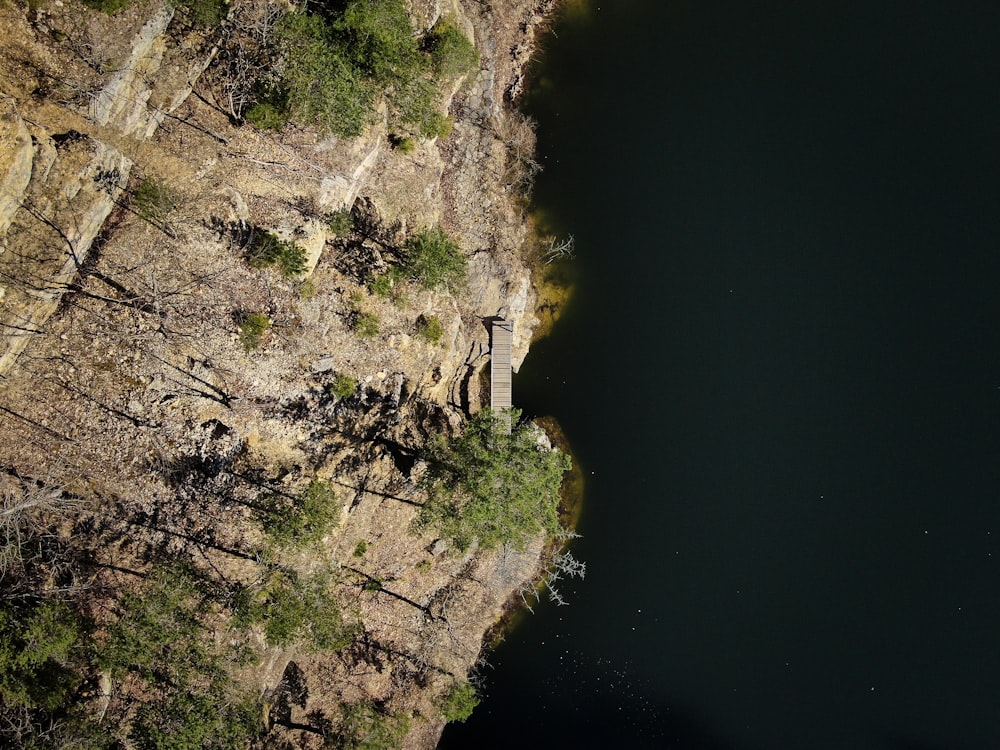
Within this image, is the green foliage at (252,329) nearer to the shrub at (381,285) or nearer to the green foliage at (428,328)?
the shrub at (381,285)

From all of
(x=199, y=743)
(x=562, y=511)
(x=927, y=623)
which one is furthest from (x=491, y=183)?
(x=927, y=623)

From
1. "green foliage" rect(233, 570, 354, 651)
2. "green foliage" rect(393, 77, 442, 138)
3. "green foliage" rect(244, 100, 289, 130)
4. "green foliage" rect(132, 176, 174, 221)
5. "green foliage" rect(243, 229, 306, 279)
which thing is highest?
"green foliage" rect(393, 77, 442, 138)

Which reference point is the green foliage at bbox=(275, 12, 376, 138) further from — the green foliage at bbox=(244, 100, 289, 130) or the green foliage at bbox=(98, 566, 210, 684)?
the green foliage at bbox=(98, 566, 210, 684)

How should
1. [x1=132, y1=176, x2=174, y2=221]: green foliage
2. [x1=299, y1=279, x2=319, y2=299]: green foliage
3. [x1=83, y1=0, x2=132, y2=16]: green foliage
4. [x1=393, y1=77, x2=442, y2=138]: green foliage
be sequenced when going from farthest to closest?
1. [x1=393, y1=77, x2=442, y2=138]: green foliage
2. [x1=299, y1=279, x2=319, y2=299]: green foliage
3. [x1=132, y1=176, x2=174, y2=221]: green foliage
4. [x1=83, y1=0, x2=132, y2=16]: green foliage

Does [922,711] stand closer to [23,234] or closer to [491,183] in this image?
[491,183]

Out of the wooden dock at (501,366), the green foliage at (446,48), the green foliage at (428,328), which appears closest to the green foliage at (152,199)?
the green foliage at (428,328)

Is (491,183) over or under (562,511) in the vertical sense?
over

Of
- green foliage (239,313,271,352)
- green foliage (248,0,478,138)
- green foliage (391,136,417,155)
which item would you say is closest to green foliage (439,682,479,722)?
green foliage (239,313,271,352)
